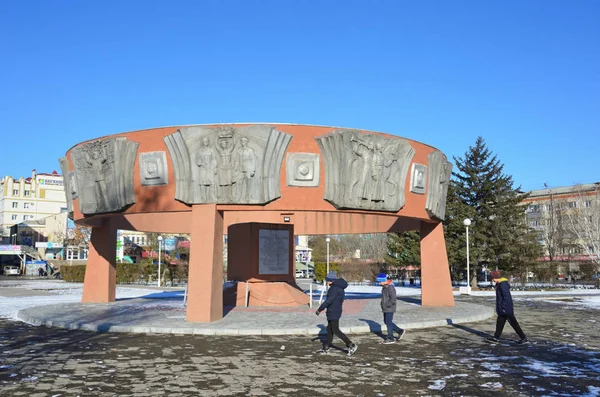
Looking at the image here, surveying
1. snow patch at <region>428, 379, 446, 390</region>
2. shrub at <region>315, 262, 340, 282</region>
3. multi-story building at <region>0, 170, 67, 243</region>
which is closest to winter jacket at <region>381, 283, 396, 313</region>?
snow patch at <region>428, 379, 446, 390</region>

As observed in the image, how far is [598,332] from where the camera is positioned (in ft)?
48.8

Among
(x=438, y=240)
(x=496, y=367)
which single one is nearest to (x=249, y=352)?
(x=496, y=367)

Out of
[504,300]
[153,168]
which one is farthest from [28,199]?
[504,300]

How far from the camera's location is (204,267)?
15875 millimetres

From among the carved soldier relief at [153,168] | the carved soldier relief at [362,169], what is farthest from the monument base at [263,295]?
the carved soldier relief at [153,168]

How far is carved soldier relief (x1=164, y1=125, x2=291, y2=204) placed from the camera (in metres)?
15.9

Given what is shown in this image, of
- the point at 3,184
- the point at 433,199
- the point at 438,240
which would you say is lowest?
the point at 438,240

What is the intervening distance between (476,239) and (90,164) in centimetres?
3112

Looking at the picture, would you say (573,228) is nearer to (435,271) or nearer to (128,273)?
(435,271)

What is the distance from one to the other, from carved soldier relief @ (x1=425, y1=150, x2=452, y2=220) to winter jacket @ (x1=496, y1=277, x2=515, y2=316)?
6.80 metres

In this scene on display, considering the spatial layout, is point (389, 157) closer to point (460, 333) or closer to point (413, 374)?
point (460, 333)

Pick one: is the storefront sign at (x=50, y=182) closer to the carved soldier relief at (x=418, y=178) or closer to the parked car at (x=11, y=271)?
the parked car at (x=11, y=271)

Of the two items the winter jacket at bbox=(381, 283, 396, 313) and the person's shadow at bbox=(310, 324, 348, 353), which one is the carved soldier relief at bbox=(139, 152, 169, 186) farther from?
the winter jacket at bbox=(381, 283, 396, 313)

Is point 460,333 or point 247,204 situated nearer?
point 460,333
